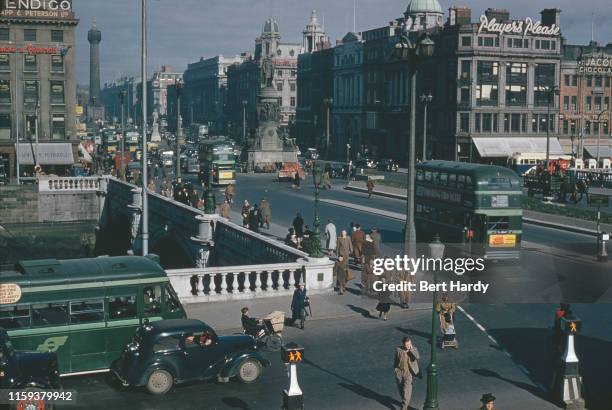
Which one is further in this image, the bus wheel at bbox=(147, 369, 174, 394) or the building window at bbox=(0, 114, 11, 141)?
the building window at bbox=(0, 114, 11, 141)

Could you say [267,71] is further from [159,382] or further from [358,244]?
[159,382]

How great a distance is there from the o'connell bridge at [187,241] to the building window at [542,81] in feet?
189

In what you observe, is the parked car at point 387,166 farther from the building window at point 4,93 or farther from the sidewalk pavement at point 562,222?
the sidewalk pavement at point 562,222

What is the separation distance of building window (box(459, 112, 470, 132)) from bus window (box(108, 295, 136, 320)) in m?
80.4

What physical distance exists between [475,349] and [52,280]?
34.1 feet

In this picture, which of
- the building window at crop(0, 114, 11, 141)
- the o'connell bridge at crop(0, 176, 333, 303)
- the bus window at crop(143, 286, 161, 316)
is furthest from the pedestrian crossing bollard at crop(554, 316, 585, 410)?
the building window at crop(0, 114, 11, 141)

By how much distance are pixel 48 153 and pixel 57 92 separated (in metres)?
7.75

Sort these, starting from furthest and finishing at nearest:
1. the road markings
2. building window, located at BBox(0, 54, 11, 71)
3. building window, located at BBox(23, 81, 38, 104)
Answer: building window, located at BBox(23, 81, 38, 104) → building window, located at BBox(0, 54, 11, 71) → the road markings

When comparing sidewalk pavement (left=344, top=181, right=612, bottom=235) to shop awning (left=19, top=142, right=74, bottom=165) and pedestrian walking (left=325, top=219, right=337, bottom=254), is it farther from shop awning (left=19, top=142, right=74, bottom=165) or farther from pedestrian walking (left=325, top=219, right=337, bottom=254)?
shop awning (left=19, top=142, right=74, bottom=165)

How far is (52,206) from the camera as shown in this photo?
6228cm

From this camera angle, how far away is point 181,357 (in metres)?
17.4

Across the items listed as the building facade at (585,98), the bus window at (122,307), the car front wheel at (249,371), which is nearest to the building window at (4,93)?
the building facade at (585,98)

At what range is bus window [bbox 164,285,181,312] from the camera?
1991 cm

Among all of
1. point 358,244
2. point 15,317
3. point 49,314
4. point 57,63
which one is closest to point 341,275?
point 358,244
